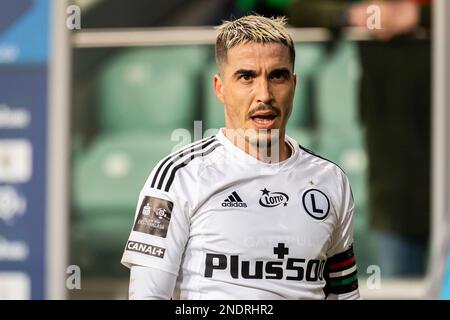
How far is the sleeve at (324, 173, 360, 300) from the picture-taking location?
2.47 metres

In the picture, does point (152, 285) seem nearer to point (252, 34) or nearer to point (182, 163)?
point (182, 163)

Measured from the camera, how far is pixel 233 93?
2373 millimetres

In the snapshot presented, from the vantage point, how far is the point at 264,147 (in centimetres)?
241

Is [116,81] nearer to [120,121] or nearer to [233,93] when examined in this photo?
[120,121]

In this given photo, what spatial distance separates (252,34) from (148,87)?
3.48m

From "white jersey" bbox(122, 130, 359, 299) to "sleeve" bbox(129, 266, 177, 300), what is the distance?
0.01 meters

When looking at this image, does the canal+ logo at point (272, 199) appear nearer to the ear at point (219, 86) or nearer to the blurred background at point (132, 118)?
the ear at point (219, 86)

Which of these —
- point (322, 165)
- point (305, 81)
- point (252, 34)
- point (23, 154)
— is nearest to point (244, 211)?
point (322, 165)

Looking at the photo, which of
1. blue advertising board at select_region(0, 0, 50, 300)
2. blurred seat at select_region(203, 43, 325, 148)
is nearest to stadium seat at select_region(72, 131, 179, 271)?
blue advertising board at select_region(0, 0, 50, 300)

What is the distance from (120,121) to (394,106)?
1386 mm

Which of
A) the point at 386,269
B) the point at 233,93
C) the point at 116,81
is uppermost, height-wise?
the point at 116,81

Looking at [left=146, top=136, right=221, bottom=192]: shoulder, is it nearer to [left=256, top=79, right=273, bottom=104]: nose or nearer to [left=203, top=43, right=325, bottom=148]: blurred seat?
[left=256, top=79, right=273, bottom=104]: nose

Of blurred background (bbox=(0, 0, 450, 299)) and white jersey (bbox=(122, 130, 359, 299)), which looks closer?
white jersey (bbox=(122, 130, 359, 299))
